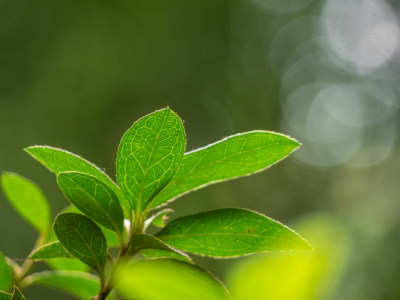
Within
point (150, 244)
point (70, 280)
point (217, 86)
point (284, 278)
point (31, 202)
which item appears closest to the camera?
point (284, 278)

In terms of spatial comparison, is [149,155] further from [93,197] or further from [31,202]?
[31,202]

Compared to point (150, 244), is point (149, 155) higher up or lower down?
higher up

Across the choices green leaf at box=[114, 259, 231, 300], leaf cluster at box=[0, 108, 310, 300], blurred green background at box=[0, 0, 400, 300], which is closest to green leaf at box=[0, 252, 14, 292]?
leaf cluster at box=[0, 108, 310, 300]

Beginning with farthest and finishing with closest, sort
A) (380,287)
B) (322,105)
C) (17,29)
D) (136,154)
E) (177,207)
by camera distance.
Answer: (322,105) < (17,29) < (177,207) < (380,287) < (136,154)

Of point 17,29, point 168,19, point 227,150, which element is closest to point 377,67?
point 168,19

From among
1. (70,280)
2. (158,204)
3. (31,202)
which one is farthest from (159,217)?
(31,202)

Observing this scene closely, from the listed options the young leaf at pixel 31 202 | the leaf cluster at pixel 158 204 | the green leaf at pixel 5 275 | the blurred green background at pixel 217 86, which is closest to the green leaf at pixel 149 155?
the leaf cluster at pixel 158 204

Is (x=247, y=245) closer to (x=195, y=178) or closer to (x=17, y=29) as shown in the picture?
(x=195, y=178)

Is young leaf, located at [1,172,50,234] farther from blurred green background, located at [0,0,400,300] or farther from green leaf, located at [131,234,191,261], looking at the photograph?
blurred green background, located at [0,0,400,300]
